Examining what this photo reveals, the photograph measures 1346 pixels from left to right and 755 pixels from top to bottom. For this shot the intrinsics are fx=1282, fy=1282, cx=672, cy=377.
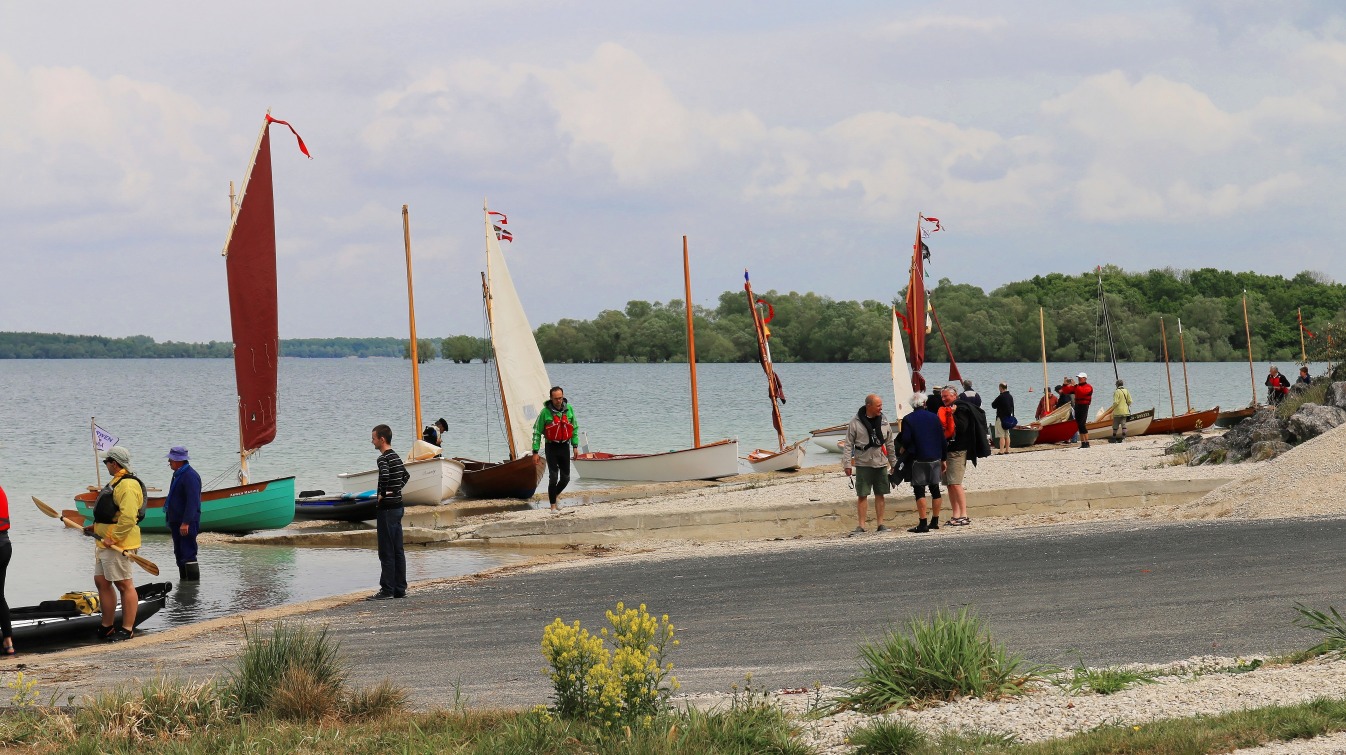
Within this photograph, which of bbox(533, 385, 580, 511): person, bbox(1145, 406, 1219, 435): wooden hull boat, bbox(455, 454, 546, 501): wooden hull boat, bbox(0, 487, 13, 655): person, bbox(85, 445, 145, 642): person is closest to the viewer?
bbox(0, 487, 13, 655): person

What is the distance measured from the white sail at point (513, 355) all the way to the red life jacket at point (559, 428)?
7171 millimetres

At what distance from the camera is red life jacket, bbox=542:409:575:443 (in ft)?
62.1

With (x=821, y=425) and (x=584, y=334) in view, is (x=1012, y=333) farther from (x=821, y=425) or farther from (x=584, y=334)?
(x=821, y=425)

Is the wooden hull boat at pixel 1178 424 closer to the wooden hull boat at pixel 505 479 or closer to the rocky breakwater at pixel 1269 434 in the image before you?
the rocky breakwater at pixel 1269 434

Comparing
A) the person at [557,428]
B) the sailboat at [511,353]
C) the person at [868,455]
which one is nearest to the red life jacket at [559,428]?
the person at [557,428]

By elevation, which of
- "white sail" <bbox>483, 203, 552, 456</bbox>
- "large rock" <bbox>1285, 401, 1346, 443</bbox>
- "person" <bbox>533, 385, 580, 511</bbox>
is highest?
"white sail" <bbox>483, 203, 552, 456</bbox>

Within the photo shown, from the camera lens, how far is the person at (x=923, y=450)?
14.2 m

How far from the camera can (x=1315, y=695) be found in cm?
596

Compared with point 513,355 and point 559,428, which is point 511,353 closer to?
point 513,355

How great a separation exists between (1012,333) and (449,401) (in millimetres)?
56060

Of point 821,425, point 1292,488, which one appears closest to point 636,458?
point 1292,488

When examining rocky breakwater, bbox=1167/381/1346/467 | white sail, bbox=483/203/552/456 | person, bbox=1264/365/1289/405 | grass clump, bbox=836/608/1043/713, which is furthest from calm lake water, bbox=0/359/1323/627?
person, bbox=1264/365/1289/405

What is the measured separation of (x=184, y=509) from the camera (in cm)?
1417

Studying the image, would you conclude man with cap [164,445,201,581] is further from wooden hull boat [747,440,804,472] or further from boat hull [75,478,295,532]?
wooden hull boat [747,440,804,472]
